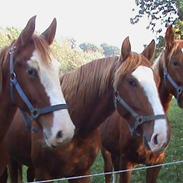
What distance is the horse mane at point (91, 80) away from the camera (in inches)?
160

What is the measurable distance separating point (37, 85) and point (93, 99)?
111 cm

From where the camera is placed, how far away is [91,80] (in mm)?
4137

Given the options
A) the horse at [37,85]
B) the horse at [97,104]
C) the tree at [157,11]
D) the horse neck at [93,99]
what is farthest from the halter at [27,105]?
the tree at [157,11]

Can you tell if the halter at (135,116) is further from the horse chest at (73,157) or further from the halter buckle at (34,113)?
the halter buckle at (34,113)

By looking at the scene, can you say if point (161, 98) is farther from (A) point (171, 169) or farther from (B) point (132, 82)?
(A) point (171, 169)

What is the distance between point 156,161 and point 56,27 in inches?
88.1

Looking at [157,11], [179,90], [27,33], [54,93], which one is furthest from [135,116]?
[157,11]

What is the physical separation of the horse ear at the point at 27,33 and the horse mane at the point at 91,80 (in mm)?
1090

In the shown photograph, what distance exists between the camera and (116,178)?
605cm

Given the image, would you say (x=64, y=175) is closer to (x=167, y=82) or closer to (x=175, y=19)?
(x=167, y=82)

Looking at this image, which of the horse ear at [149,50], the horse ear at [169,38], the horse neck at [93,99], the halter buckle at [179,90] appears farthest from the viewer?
the horse ear at [169,38]

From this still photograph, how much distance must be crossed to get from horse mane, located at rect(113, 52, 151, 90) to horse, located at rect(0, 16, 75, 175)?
813 millimetres

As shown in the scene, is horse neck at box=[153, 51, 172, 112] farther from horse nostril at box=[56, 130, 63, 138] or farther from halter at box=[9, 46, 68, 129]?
horse nostril at box=[56, 130, 63, 138]

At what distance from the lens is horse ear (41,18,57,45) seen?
3383 mm
